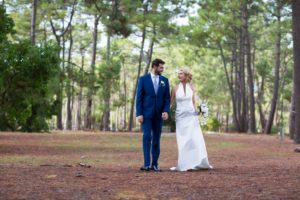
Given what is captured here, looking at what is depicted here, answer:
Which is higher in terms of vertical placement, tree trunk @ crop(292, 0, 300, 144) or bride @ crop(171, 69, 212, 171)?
tree trunk @ crop(292, 0, 300, 144)

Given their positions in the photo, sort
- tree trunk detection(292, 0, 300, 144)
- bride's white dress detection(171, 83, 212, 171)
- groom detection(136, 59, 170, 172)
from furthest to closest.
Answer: tree trunk detection(292, 0, 300, 144)
bride's white dress detection(171, 83, 212, 171)
groom detection(136, 59, 170, 172)

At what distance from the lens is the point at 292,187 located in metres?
7.59

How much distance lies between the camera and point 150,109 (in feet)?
33.4

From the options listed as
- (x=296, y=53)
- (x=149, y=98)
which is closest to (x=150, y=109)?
(x=149, y=98)

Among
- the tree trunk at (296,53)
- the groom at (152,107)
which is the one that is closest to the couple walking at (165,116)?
the groom at (152,107)

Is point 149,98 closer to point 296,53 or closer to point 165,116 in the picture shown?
point 165,116

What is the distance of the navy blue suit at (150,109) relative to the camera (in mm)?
10156

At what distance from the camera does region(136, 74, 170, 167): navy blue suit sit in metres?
10.2

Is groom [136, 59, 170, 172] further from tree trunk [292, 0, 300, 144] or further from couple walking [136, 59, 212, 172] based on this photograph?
tree trunk [292, 0, 300, 144]

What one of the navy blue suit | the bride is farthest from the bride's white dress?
the navy blue suit

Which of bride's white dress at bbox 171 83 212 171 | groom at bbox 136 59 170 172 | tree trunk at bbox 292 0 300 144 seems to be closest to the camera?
groom at bbox 136 59 170 172

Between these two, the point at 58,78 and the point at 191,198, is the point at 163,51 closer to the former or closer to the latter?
the point at 58,78

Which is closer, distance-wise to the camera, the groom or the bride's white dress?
the groom

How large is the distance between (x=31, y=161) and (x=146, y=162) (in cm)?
292
